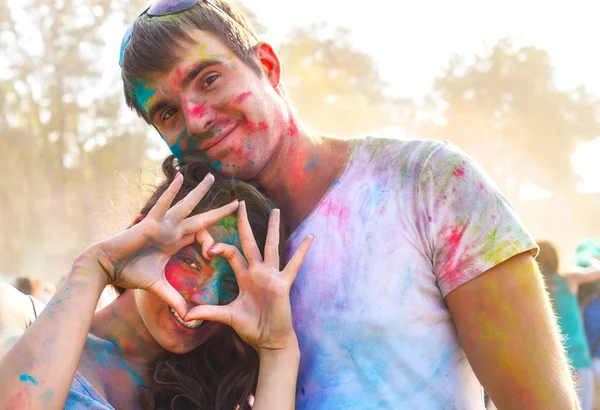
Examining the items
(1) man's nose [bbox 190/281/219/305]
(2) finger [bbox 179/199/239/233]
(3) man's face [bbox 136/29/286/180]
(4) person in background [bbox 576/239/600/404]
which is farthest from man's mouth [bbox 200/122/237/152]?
(4) person in background [bbox 576/239/600/404]

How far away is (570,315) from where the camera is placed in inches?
211

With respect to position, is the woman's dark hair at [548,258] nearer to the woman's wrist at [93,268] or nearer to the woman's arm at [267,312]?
the woman's arm at [267,312]

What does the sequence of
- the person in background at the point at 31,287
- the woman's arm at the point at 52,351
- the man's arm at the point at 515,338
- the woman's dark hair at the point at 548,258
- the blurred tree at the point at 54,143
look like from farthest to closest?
the blurred tree at the point at 54,143 < the person in background at the point at 31,287 < the woman's dark hair at the point at 548,258 < the man's arm at the point at 515,338 < the woman's arm at the point at 52,351

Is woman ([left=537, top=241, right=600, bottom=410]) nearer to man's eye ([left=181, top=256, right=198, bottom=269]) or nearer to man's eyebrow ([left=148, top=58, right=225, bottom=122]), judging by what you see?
man's eye ([left=181, top=256, right=198, bottom=269])

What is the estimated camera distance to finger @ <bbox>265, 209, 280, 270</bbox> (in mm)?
2102

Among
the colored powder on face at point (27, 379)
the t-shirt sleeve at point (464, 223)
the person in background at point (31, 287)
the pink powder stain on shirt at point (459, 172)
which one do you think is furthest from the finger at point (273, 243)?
the person in background at point (31, 287)

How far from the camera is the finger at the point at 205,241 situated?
212 cm

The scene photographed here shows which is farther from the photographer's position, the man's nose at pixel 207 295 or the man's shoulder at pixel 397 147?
the man's nose at pixel 207 295

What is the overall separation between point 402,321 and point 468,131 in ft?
98.8

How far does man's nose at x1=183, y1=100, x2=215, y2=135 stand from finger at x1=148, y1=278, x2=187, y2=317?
1.70 feet

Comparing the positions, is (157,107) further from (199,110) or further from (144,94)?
(199,110)

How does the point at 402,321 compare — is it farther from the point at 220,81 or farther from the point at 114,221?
the point at 114,221

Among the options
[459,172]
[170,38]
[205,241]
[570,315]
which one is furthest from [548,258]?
[170,38]

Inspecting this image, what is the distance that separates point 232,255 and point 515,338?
880 millimetres
